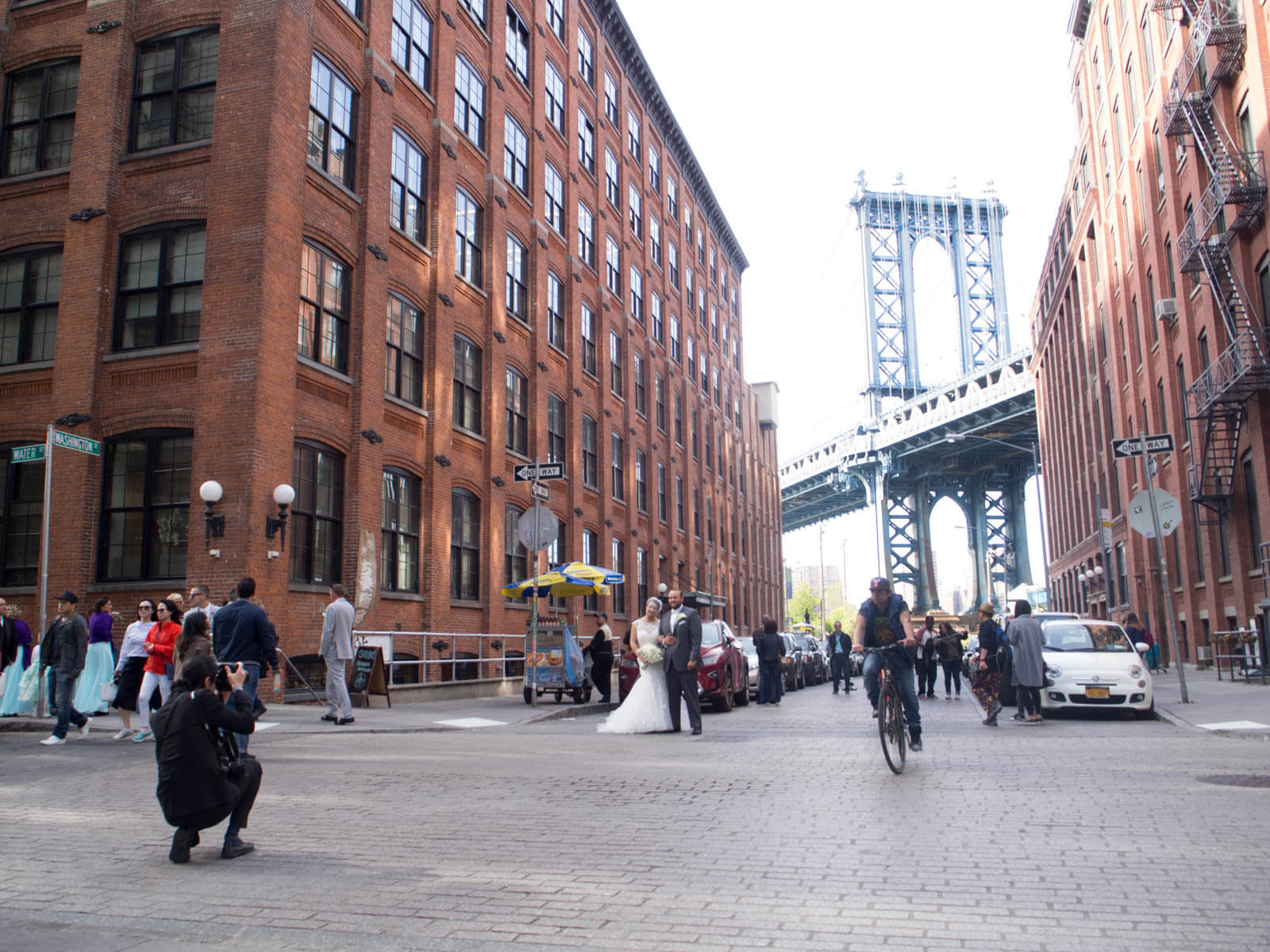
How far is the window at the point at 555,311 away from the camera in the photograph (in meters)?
31.3

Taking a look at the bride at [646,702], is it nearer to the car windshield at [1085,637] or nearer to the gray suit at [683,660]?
the gray suit at [683,660]

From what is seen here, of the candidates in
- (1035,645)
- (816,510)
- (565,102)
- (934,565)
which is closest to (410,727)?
(1035,645)

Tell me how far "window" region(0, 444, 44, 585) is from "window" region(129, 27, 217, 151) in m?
6.19

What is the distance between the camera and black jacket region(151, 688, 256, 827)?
5.81 m

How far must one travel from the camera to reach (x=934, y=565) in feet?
295

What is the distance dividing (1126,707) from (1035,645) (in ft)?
8.44

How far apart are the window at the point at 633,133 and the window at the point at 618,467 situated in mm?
11807

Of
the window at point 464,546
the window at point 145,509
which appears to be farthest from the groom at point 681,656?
the window at point 464,546

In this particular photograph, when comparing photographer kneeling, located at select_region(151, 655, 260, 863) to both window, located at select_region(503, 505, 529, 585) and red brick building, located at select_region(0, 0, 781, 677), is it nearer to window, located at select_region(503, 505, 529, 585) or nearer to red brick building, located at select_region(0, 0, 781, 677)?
red brick building, located at select_region(0, 0, 781, 677)

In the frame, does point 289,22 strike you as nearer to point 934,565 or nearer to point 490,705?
point 490,705

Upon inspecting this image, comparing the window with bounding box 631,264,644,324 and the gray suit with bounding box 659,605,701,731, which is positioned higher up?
the window with bounding box 631,264,644,324

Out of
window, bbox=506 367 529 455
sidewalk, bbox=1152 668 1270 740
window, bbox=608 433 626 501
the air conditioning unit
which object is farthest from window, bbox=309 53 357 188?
the air conditioning unit

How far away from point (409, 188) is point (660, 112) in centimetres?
2429

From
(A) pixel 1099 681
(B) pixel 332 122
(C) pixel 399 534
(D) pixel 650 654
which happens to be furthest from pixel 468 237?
(A) pixel 1099 681
